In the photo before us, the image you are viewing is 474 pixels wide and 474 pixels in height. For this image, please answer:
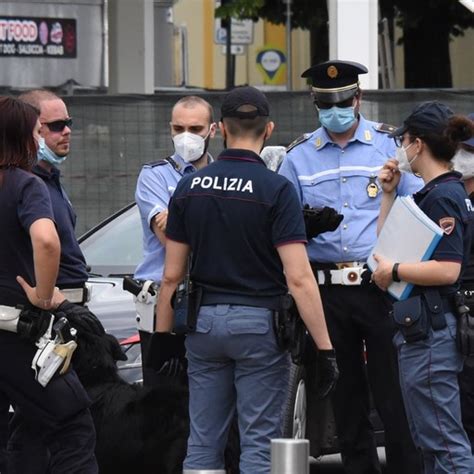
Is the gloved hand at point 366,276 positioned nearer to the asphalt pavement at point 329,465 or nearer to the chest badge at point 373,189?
the chest badge at point 373,189

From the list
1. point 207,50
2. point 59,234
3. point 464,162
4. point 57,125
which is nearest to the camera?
point 59,234

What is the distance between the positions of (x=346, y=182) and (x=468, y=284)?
0.73 m

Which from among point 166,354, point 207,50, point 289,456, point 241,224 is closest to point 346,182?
point 241,224

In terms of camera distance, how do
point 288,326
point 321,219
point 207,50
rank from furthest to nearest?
point 207,50
point 321,219
point 288,326

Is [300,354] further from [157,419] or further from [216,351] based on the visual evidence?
[157,419]

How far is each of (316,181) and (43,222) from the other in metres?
1.57

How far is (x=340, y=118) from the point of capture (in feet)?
23.7

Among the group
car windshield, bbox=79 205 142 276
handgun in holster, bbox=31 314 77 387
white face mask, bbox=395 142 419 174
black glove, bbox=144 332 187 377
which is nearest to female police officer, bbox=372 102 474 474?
white face mask, bbox=395 142 419 174

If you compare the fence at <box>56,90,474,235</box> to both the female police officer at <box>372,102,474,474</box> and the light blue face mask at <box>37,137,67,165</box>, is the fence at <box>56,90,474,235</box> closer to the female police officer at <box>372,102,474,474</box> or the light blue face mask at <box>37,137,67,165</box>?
the light blue face mask at <box>37,137,67,165</box>

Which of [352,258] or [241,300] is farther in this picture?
[352,258]

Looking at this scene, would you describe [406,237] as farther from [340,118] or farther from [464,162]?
[340,118]

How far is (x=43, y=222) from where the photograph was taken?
6.22 metres

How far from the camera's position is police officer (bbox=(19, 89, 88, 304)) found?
23.1ft

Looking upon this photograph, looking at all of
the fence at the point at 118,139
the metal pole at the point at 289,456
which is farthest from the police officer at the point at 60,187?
the fence at the point at 118,139
